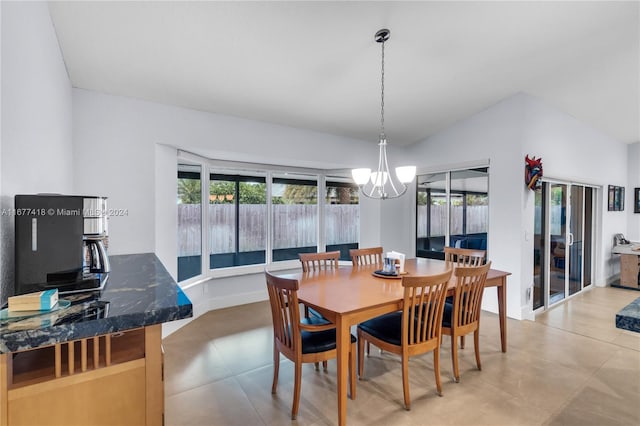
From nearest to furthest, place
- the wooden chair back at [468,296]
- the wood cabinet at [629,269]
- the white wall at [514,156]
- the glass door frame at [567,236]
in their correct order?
the wooden chair back at [468,296], the white wall at [514,156], the glass door frame at [567,236], the wood cabinet at [629,269]

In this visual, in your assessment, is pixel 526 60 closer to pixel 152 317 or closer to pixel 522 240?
pixel 522 240

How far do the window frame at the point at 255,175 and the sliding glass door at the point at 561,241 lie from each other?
2605 mm

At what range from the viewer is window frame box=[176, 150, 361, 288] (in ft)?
13.0

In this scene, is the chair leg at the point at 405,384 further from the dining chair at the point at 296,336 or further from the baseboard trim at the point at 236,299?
the baseboard trim at the point at 236,299

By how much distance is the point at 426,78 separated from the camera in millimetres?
3316

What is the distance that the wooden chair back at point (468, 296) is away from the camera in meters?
2.36

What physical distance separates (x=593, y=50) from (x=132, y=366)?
14.8 ft

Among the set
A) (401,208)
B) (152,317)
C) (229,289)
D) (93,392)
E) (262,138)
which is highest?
(262,138)

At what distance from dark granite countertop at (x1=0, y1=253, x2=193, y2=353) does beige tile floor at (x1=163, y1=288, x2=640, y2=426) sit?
1.21m

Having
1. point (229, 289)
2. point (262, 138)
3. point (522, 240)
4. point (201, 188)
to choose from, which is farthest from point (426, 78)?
point (229, 289)

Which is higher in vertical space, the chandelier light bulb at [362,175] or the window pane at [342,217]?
the chandelier light bulb at [362,175]

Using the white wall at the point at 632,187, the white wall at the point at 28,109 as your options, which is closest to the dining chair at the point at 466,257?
the white wall at the point at 28,109

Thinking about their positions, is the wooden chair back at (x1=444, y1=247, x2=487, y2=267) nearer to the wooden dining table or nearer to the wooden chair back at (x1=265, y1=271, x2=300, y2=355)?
the wooden dining table

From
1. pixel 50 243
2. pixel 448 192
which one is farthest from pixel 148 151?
pixel 448 192
